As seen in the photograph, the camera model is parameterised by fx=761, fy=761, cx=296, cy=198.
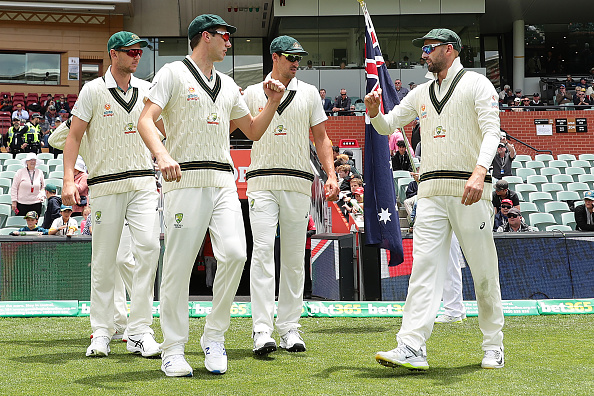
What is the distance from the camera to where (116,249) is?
541 centimetres

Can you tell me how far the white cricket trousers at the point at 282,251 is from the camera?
5.46m

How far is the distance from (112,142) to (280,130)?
1.21 metres

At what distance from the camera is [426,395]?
388 cm

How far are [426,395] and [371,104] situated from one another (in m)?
1.85

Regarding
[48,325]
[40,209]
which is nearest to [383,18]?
[40,209]

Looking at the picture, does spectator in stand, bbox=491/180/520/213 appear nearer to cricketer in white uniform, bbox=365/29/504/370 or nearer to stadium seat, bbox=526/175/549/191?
stadium seat, bbox=526/175/549/191

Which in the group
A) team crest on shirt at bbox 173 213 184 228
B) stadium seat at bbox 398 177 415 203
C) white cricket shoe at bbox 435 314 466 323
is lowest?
white cricket shoe at bbox 435 314 466 323

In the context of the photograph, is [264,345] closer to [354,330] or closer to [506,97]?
[354,330]

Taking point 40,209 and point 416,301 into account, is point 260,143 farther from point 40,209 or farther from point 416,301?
point 40,209

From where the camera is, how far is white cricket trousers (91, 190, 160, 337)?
533cm

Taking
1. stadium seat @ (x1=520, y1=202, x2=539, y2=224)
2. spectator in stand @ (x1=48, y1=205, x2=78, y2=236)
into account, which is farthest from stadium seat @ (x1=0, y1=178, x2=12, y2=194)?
stadium seat @ (x1=520, y1=202, x2=539, y2=224)

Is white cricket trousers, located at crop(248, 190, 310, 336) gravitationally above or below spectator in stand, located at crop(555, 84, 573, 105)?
below

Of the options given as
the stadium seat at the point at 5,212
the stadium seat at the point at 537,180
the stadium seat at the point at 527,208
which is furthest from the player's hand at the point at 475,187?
the stadium seat at the point at 537,180

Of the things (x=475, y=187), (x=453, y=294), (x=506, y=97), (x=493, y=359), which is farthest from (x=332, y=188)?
(x=506, y=97)
